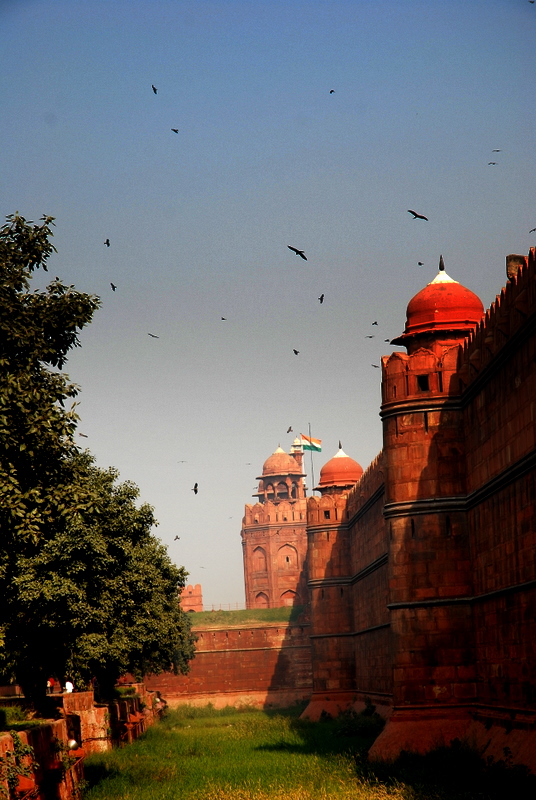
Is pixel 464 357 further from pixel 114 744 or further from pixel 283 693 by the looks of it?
pixel 283 693

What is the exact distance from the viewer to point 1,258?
16.1 meters

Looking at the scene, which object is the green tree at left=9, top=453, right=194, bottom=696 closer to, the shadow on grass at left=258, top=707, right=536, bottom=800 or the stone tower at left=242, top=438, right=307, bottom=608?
the shadow on grass at left=258, top=707, right=536, bottom=800

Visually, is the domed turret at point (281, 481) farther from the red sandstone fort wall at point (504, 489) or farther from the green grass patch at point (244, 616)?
the red sandstone fort wall at point (504, 489)

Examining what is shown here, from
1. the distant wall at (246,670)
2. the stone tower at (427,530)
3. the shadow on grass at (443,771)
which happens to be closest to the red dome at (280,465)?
the distant wall at (246,670)

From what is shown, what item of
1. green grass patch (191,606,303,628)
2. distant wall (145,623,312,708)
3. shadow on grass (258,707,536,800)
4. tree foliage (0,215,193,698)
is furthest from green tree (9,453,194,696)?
green grass patch (191,606,303,628)

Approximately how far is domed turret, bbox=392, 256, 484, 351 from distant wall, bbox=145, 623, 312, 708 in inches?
1544

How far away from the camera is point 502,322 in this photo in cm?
2070

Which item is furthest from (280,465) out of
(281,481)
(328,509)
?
(328,509)

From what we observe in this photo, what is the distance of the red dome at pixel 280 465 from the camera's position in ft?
295

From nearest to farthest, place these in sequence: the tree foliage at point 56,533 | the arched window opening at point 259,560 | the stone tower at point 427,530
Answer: the tree foliage at point 56,533 → the stone tower at point 427,530 → the arched window opening at point 259,560

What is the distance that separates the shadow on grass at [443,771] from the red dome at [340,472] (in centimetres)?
2063

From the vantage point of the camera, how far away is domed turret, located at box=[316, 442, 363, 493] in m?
48.6

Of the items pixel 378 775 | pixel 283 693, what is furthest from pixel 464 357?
pixel 283 693

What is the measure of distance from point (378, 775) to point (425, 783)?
1.89 meters
